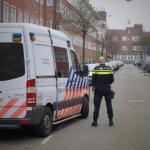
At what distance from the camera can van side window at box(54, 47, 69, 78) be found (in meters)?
13.8

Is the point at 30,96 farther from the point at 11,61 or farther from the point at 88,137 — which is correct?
the point at 88,137

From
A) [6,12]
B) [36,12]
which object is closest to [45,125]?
[6,12]

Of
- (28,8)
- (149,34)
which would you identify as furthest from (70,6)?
(149,34)

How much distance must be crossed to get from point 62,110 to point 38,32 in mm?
2295

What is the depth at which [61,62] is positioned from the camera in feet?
46.6

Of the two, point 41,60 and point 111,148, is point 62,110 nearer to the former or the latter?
point 41,60

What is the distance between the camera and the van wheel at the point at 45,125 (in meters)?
12.4

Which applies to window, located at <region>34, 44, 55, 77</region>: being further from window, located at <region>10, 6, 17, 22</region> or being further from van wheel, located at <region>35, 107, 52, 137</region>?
window, located at <region>10, 6, 17, 22</region>

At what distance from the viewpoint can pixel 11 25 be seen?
12.2 metres

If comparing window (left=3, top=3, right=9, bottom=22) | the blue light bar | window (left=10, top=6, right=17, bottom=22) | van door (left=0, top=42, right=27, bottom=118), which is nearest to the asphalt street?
van door (left=0, top=42, right=27, bottom=118)

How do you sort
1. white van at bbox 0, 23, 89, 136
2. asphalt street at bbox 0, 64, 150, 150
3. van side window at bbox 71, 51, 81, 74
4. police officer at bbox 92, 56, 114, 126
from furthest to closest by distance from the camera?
van side window at bbox 71, 51, 81, 74 → police officer at bbox 92, 56, 114, 126 → white van at bbox 0, 23, 89, 136 → asphalt street at bbox 0, 64, 150, 150

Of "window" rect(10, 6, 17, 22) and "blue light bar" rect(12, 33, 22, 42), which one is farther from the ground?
"window" rect(10, 6, 17, 22)

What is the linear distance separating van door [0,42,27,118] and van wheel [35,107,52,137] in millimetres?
678

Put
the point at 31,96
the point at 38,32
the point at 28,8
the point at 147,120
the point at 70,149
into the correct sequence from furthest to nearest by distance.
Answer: the point at 28,8 → the point at 147,120 → the point at 38,32 → the point at 31,96 → the point at 70,149
